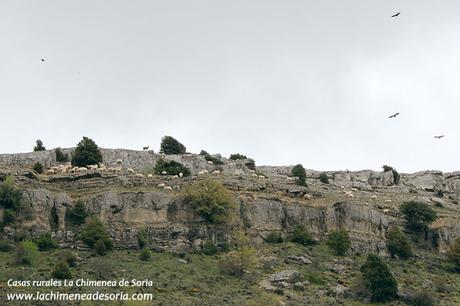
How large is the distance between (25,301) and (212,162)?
4819 cm

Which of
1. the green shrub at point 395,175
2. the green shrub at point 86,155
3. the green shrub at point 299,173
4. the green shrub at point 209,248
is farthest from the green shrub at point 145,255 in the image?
the green shrub at point 395,175

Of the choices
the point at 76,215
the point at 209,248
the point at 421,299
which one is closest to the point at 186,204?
the point at 209,248

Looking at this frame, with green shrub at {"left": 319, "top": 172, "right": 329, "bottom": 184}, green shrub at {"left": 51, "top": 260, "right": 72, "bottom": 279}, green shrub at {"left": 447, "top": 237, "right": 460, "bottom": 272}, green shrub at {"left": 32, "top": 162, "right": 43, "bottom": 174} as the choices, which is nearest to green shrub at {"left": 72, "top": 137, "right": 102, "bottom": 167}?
green shrub at {"left": 32, "top": 162, "right": 43, "bottom": 174}

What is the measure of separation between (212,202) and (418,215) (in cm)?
2555

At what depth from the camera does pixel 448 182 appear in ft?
459

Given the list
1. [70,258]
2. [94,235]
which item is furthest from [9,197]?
[70,258]

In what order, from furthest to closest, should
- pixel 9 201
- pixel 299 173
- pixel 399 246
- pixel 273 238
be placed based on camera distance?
pixel 299 173 < pixel 399 246 < pixel 273 238 < pixel 9 201

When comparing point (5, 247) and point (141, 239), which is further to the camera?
point (141, 239)

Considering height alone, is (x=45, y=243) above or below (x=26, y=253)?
above

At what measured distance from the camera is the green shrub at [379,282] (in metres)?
95.3

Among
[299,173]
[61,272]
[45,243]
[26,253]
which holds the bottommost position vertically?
[61,272]

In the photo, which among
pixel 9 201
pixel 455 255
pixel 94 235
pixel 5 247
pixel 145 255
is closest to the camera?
pixel 5 247

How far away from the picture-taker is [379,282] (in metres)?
95.9

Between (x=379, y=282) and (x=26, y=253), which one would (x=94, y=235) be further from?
(x=379, y=282)
